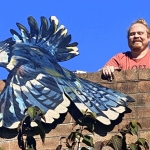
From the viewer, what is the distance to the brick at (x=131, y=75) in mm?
7777

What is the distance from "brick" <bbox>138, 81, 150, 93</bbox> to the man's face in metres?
0.53

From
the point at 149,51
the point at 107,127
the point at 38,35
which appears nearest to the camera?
the point at 107,127

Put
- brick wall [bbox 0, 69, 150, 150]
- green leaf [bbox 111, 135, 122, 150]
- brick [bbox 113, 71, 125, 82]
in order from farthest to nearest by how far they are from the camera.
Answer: brick [bbox 113, 71, 125, 82] → brick wall [bbox 0, 69, 150, 150] → green leaf [bbox 111, 135, 122, 150]

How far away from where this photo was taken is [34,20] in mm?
8781

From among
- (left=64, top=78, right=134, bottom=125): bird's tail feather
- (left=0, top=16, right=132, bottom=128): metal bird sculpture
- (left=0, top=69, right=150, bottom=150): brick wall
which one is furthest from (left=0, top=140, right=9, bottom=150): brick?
(left=64, top=78, right=134, bottom=125): bird's tail feather

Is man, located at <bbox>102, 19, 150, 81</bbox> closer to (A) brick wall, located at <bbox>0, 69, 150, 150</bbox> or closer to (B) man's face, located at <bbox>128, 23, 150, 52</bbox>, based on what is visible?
(B) man's face, located at <bbox>128, 23, 150, 52</bbox>

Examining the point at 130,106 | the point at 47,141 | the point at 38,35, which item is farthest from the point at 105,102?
the point at 38,35

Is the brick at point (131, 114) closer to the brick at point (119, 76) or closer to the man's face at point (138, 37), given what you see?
the brick at point (119, 76)

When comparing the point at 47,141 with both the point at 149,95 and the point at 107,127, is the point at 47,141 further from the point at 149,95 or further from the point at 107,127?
the point at 149,95

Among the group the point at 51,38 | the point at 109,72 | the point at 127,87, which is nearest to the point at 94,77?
the point at 109,72

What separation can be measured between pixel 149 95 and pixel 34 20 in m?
1.94

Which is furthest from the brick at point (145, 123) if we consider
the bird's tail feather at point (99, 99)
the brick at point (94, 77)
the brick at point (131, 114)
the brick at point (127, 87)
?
the brick at point (94, 77)

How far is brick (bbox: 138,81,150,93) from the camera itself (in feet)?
25.3

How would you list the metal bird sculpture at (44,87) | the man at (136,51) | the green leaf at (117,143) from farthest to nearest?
the man at (136,51) < the metal bird sculpture at (44,87) < the green leaf at (117,143)
